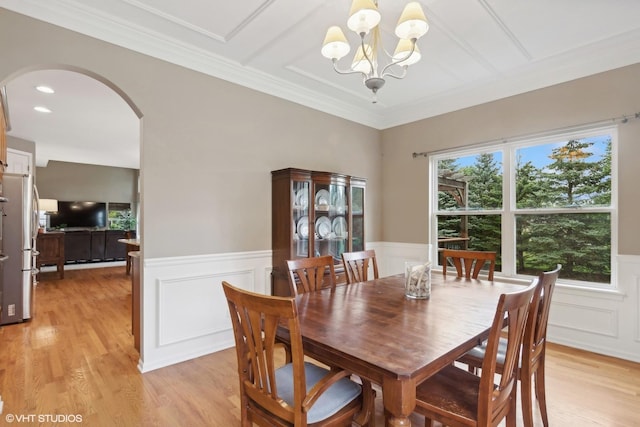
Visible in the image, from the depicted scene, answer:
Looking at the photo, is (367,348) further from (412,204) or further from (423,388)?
(412,204)

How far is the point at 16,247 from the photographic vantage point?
3713mm

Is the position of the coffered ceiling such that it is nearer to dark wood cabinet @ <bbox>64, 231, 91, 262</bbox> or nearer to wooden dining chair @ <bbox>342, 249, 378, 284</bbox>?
wooden dining chair @ <bbox>342, 249, 378, 284</bbox>

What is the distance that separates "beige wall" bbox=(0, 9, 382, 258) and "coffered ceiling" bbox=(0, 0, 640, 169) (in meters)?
0.13

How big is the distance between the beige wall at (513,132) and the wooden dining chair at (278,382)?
9.99ft

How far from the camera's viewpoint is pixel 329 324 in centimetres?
153

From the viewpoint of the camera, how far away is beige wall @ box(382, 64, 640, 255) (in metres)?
2.80

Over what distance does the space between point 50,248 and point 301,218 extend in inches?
239

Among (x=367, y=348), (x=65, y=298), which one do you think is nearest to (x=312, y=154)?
(x=367, y=348)

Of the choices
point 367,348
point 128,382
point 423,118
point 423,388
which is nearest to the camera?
point 367,348

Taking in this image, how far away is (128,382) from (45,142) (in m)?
5.90

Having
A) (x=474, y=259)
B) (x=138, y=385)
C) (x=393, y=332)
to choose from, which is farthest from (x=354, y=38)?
(x=138, y=385)

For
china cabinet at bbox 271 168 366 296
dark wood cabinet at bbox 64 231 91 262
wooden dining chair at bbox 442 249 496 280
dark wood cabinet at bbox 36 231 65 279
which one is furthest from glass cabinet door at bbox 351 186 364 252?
dark wood cabinet at bbox 64 231 91 262

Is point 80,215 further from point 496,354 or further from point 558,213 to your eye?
point 558,213

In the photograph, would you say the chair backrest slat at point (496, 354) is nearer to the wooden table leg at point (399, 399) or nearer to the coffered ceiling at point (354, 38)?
the wooden table leg at point (399, 399)
